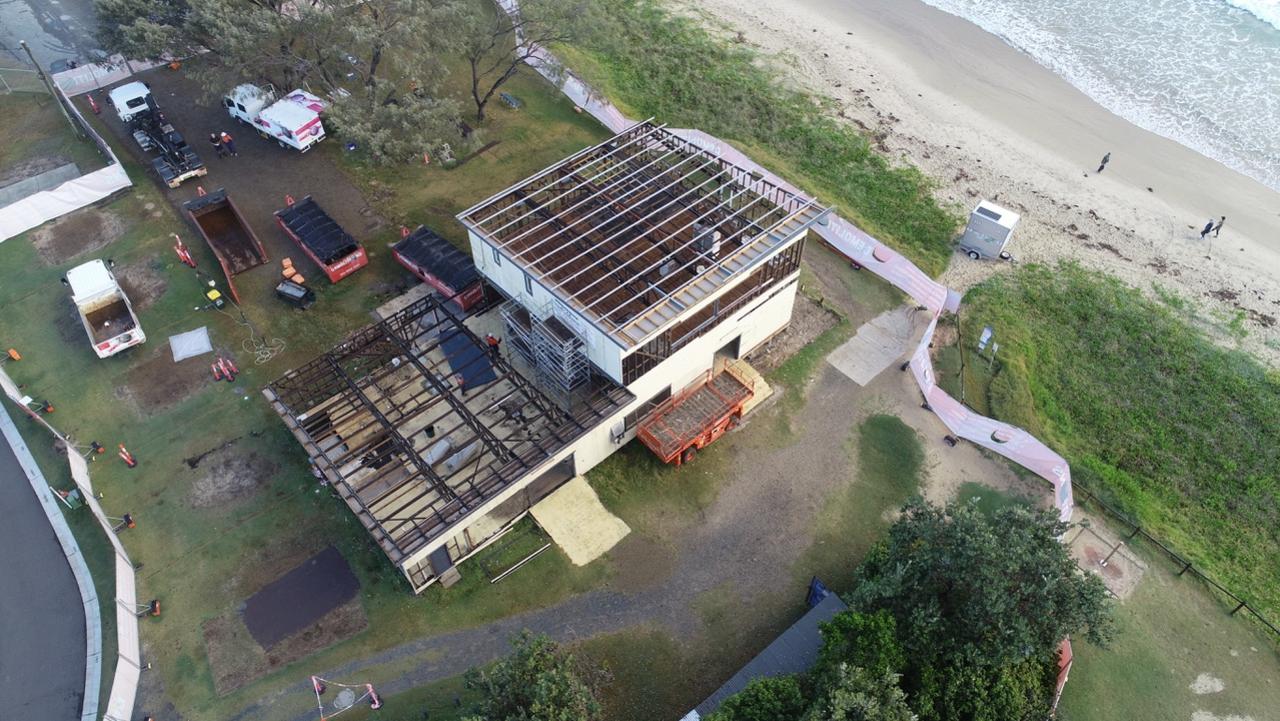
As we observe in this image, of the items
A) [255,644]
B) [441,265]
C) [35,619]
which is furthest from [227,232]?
[255,644]

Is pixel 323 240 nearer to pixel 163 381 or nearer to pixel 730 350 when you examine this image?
pixel 163 381

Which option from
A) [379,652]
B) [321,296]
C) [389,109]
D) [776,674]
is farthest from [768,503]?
[389,109]

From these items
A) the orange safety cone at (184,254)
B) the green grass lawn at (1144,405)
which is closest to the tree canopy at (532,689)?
the green grass lawn at (1144,405)

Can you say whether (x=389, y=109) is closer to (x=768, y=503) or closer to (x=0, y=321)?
(x=0, y=321)

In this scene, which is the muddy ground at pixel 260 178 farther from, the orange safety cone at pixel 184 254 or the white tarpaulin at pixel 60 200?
the white tarpaulin at pixel 60 200

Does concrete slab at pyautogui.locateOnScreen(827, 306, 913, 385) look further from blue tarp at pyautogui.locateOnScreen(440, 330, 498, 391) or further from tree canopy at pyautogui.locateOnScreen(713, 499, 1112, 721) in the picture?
blue tarp at pyautogui.locateOnScreen(440, 330, 498, 391)
